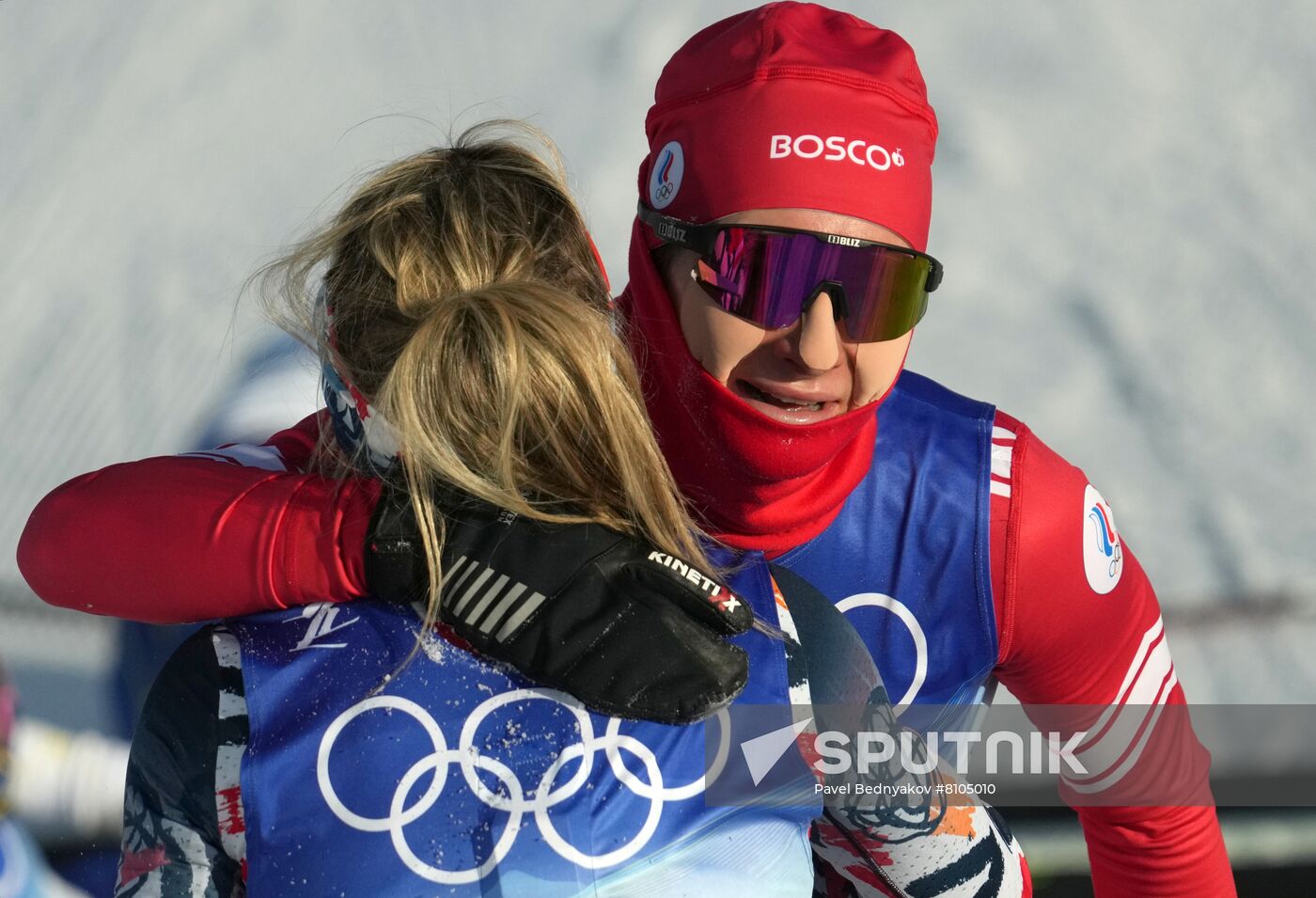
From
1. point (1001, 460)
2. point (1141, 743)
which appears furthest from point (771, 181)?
point (1141, 743)

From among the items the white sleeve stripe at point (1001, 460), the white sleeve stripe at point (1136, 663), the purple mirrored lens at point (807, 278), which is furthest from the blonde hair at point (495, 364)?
the white sleeve stripe at point (1136, 663)

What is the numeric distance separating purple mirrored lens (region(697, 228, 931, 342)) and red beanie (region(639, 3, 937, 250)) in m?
0.05

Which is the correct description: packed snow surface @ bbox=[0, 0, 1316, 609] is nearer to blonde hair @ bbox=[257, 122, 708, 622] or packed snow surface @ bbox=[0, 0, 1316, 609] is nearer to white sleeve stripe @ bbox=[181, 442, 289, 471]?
white sleeve stripe @ bbox=[181, 442, 289, 471]

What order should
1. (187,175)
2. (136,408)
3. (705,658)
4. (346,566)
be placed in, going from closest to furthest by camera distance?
(705,658), (346,566), (136,408), (187,175)

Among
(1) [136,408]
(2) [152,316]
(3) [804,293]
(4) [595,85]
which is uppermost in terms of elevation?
(4) [595,85]

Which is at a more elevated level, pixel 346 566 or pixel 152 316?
pixel 152 316

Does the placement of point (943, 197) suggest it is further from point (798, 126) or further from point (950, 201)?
point (798, 126)

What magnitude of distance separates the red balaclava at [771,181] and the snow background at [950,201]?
1360mm

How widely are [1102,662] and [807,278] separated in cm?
69

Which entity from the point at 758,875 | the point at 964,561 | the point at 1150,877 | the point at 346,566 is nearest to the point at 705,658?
the point at 758,875

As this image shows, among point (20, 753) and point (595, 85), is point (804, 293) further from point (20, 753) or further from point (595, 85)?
point (595, 85)

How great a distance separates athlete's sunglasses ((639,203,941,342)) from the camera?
4.87 ft

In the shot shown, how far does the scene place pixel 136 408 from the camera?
289cm

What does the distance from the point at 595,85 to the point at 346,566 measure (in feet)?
7.77
